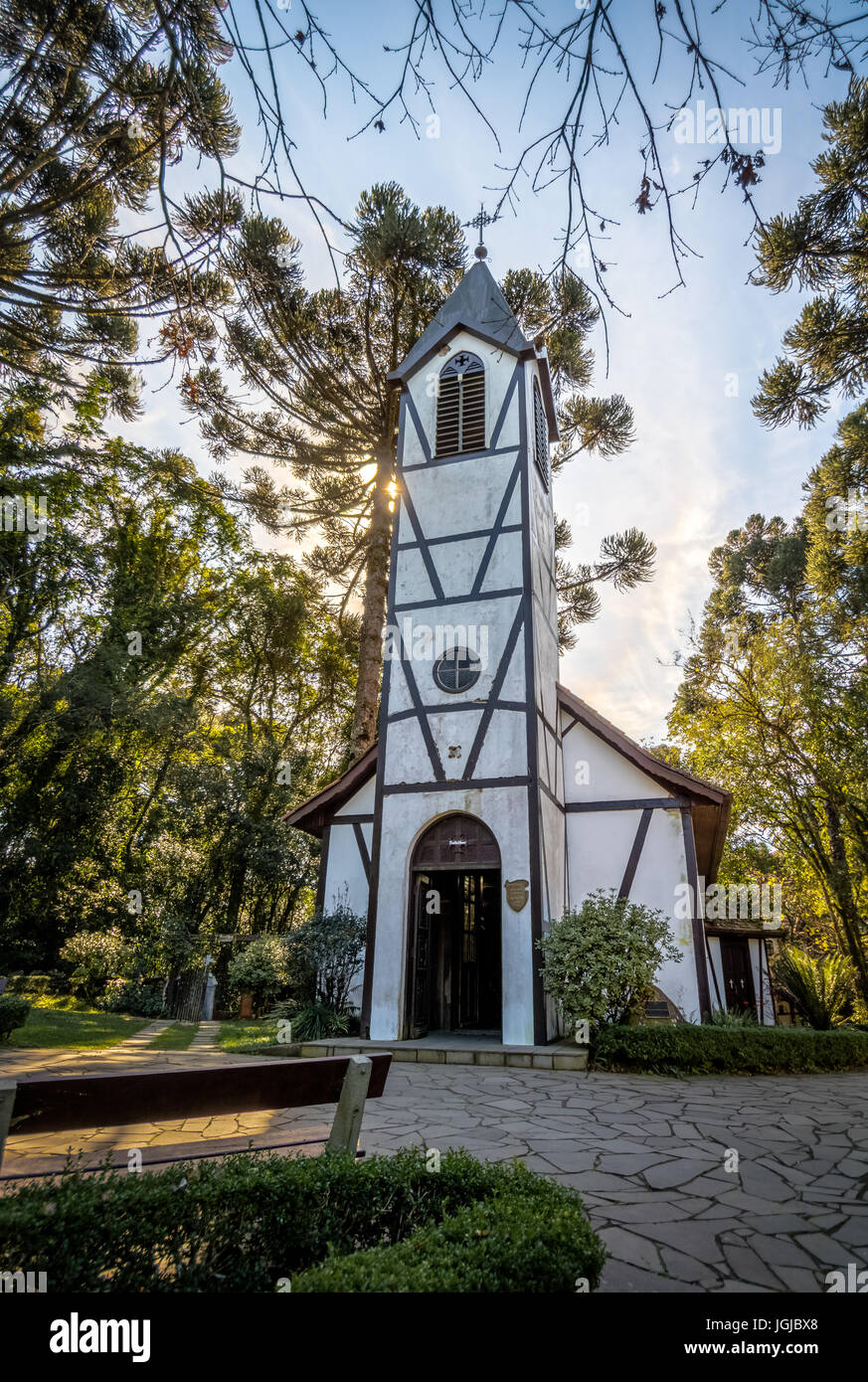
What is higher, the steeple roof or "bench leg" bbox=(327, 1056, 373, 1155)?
the steeple roof

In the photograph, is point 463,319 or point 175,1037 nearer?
point 175,1037

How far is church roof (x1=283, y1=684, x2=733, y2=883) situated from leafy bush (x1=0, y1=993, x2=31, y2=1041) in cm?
485

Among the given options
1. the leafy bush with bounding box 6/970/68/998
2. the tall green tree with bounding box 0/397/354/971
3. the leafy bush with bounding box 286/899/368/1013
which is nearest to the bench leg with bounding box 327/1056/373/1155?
the leafy bush with bounding box 286/899/368/1013

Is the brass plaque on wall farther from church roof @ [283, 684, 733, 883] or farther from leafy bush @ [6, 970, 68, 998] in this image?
leafy bush @ [6, 970, 68, 998]

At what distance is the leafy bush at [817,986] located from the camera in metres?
12.0

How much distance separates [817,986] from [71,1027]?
492 inches

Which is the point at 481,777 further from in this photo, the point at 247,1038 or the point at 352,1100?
the point at 352,1100

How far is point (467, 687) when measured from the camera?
1131 cm

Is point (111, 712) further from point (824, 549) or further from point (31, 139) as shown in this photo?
point (824, 549)

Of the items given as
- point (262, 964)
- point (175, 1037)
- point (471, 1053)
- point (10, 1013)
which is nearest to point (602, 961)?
point (471, 1053)

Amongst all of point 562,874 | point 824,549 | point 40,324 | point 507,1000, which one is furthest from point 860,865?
point 40,324

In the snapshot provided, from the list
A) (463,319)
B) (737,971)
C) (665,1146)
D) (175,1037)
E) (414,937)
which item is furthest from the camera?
(737,971)

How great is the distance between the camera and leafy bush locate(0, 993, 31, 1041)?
29.0 ft
